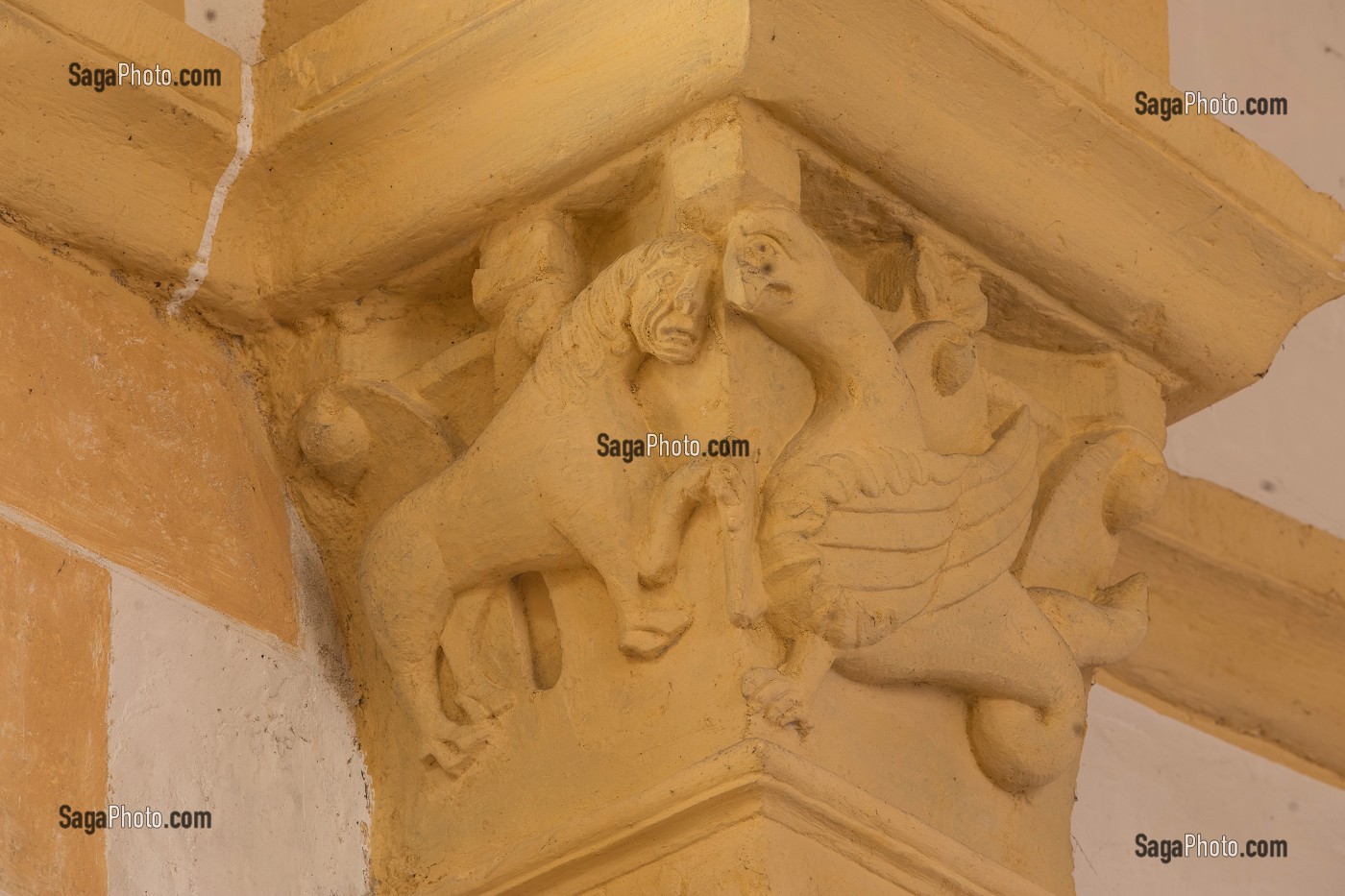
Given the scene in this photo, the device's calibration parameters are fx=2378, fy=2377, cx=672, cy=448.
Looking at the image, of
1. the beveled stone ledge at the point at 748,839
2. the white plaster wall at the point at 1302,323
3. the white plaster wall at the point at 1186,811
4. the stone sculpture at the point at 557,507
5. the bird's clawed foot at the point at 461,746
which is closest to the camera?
the beveled stone ledge at the point at 748,839

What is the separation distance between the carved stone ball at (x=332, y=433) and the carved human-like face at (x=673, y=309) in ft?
1.15

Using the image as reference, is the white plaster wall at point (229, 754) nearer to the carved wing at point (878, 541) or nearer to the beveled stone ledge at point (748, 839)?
the beveled stone ledge at point (748, 839)

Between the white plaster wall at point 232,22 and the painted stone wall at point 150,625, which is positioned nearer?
the painted stone wall at point 150,625

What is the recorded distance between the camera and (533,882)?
193 centimetres

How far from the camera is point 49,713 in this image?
→ 1.90 m

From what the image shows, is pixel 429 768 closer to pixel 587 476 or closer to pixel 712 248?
pixel 587 476

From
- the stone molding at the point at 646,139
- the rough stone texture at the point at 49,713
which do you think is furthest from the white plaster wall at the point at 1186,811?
the rough stone texture at the point at 49,713

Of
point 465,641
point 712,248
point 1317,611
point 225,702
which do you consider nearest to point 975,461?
point 712,248

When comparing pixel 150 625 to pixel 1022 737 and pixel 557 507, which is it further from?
pixel 1022 737

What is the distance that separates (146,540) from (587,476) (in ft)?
1.31

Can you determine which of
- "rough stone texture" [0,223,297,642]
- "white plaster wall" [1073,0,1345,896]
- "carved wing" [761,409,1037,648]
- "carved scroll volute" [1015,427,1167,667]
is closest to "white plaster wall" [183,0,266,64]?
"rough stone texture" [0,223,297,642]

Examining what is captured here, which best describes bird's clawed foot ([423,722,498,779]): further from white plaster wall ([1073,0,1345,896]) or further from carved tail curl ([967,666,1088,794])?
white plaster wall ([1073,0,1345,896])

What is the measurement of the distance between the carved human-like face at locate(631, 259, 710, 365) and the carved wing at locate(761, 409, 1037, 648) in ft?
0.47

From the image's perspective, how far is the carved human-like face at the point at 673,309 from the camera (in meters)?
1.89
